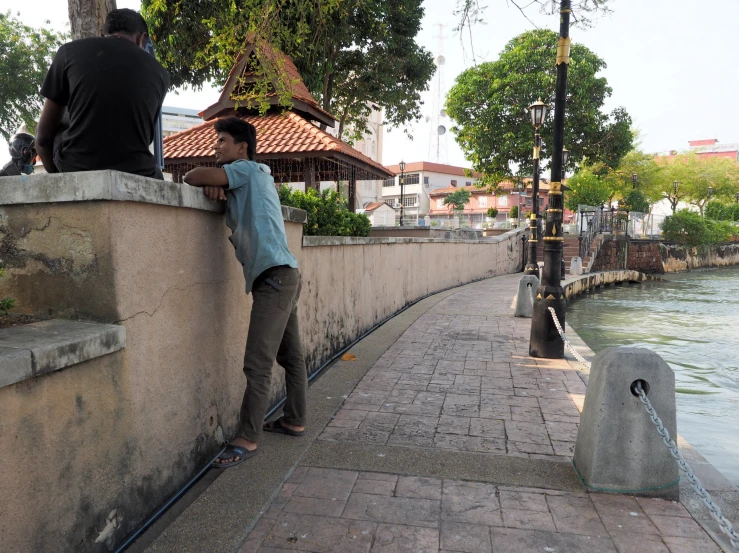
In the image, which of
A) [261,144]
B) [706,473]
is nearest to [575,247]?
[261,144]

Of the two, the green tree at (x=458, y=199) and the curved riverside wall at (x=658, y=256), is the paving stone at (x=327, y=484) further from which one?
the green tree at (x=458, y=199)

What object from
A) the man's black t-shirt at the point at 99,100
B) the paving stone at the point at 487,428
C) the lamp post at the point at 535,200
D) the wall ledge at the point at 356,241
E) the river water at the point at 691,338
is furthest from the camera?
the lamp post at the point at 535,200

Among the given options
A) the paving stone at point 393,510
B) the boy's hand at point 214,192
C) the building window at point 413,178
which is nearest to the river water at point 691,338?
the paving stone at point 393,510

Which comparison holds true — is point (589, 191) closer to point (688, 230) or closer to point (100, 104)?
point (688, 230)

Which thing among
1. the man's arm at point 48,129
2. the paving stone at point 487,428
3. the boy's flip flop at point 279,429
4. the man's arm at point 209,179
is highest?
the man's arm at point 48,129

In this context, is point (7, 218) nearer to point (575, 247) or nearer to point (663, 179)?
point (575, 247)

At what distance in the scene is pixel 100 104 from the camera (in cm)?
273

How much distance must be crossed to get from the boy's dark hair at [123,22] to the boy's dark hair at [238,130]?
2.18 feet

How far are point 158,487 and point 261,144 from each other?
11682mm

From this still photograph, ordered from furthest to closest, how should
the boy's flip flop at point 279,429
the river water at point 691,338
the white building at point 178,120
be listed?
the white building at point 178,120, the river water at point 691,338, the boy's flip flop at point 279,429

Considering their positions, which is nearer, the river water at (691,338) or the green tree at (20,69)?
the river water at (691,338)

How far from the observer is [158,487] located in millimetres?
2740

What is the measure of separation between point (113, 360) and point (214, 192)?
1180 millimetres

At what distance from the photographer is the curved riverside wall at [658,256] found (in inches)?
1202
